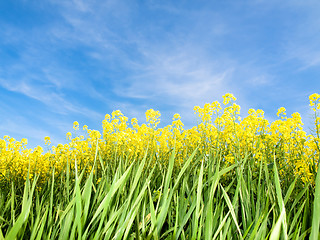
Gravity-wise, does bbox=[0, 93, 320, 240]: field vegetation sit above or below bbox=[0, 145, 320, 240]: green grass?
above

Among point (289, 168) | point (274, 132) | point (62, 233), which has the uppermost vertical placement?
point (274, 132)

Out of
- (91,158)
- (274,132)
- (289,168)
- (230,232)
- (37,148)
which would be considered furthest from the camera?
(37,148)

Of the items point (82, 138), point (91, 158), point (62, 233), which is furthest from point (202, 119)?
point (62, 233)

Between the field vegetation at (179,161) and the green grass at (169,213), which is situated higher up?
the field vegetation at (179,161)

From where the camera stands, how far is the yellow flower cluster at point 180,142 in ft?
13.5

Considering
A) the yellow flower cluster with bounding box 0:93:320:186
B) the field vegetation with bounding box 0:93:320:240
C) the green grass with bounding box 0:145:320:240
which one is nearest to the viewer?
the green grass with bounding box 0:145:320:240

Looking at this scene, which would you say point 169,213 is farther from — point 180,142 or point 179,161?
point 180,142

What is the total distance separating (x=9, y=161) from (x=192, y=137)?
4.07 metres

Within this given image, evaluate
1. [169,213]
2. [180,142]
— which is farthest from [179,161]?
[180,142]

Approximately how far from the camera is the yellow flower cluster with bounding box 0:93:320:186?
4105mm

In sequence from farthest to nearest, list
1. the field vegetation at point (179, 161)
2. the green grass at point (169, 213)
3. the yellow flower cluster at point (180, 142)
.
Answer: the yellow flower cluster at point (180, 142)
the field vegetation at point (179, 161)
the green grass at point (169, 213)

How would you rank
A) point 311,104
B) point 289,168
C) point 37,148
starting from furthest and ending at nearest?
point 37,148
point 311,104
point 289,168

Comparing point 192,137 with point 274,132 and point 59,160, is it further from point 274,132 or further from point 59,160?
point 59,160

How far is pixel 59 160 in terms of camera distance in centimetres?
573
